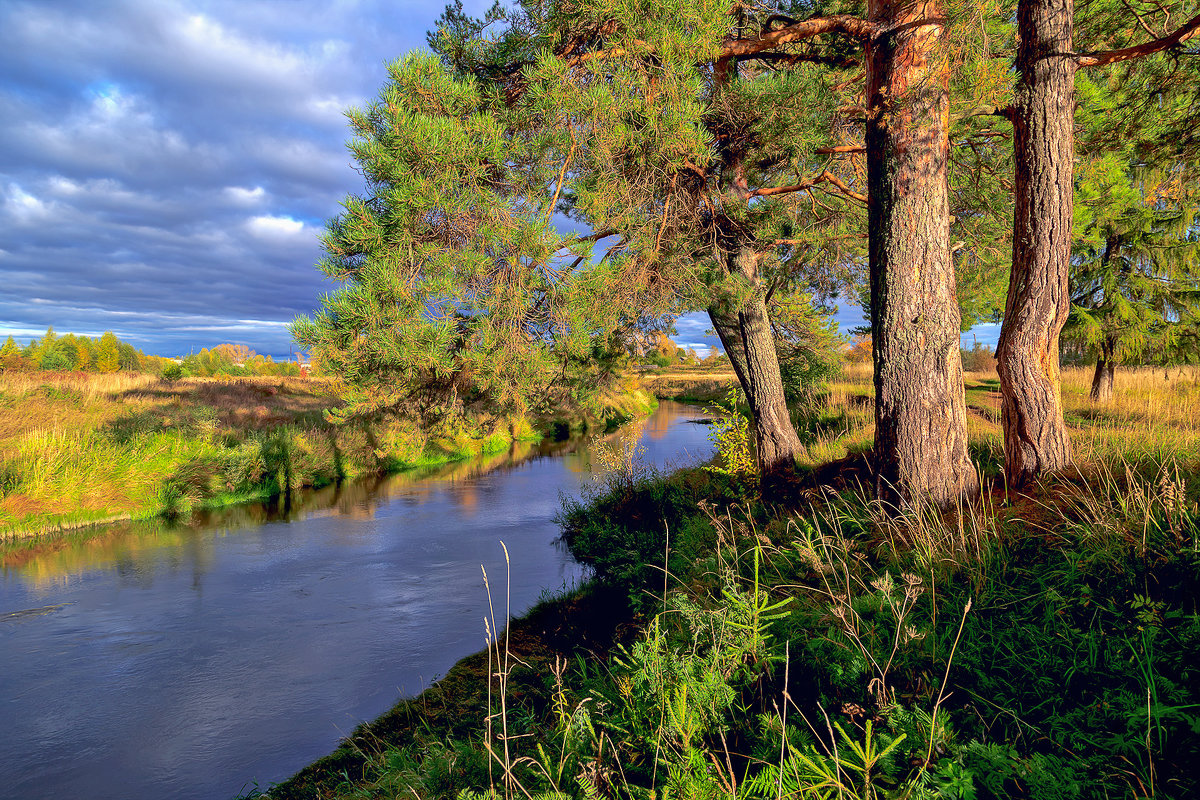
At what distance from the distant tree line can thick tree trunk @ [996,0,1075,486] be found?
54.9m

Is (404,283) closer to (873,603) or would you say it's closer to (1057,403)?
(873,603)

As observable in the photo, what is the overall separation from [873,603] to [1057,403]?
110 inches

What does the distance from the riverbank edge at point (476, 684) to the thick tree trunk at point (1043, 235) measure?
3.58 m

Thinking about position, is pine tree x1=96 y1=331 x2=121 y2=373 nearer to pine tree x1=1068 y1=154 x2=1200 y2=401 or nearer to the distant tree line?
the distant tree line

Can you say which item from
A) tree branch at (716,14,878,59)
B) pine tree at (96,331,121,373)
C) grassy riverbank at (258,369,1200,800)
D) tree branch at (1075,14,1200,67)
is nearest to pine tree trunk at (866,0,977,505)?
tree branch at (716,14,878,59)

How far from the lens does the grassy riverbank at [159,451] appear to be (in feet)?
37.8

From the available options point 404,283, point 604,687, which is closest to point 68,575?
point 404,283

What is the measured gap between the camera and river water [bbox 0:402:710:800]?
5.16 m

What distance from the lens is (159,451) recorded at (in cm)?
1430

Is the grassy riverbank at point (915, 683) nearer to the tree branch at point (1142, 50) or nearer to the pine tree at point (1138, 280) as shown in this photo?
the tree branch at point (1142, 50)

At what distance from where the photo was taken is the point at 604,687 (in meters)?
3.41

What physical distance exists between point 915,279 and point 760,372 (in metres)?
3.71

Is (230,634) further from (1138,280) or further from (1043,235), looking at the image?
(1138,280)

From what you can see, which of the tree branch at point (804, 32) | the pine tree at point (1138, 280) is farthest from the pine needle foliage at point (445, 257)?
the pine tree at point (1138, 280)
